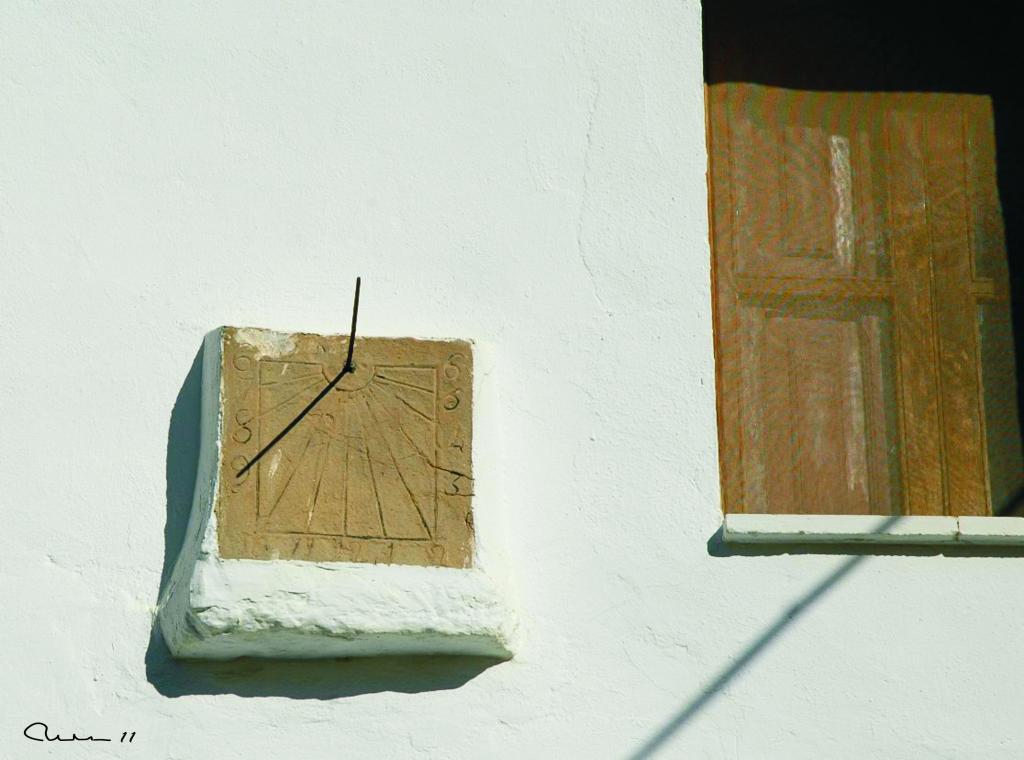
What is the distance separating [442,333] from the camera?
170 inches

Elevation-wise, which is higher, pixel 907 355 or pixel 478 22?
pixel 478 22

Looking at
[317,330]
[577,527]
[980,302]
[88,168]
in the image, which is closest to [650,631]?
[577,527]

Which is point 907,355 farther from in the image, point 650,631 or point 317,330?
point 317,330

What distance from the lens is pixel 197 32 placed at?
4465 millimetres

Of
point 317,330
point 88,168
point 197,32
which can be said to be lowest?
point 317,330

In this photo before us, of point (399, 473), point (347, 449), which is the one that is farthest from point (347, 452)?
point (399, 473)

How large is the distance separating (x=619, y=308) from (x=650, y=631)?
2.48 ft

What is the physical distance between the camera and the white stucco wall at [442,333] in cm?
401

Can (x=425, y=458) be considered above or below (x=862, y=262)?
below

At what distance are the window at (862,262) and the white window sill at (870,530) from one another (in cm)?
25

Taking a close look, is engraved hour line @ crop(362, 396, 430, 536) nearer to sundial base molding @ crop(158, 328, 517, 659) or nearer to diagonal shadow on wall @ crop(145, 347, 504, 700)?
sundial base molding @ crop(158, 328, 517, 659)

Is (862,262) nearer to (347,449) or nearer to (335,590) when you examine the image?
(347,449)
